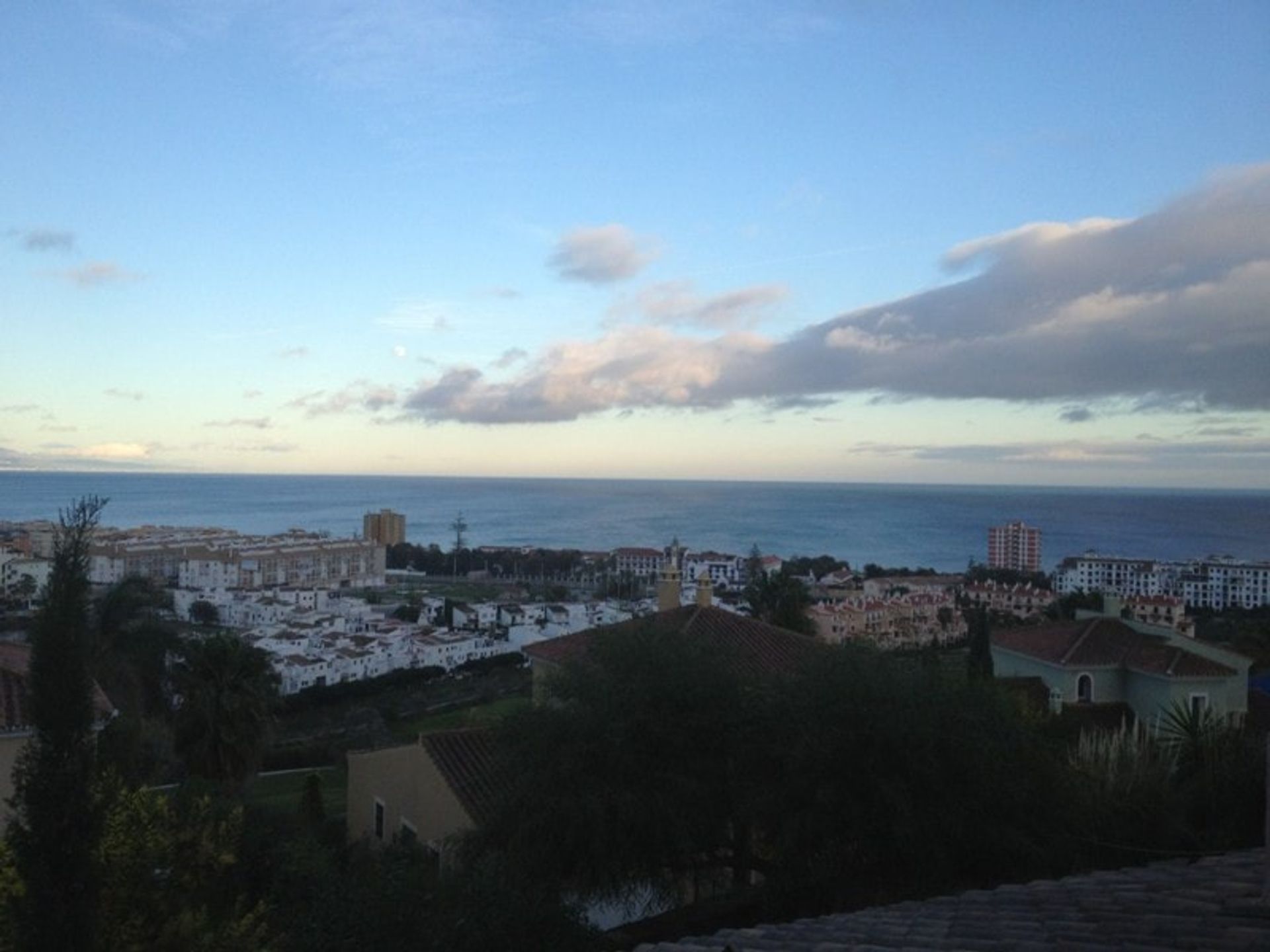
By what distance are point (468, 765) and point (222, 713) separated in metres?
7.15

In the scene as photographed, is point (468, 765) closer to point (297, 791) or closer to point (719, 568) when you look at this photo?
point (297, 791)

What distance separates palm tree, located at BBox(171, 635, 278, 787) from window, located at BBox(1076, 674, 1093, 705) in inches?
595

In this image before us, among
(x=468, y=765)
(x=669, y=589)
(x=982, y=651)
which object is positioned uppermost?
(x=669, y=589)

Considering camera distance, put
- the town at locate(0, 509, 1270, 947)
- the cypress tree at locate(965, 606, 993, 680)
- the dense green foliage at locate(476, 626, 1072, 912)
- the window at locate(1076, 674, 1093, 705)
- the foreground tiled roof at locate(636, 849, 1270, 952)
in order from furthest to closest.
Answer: the cypress tree at locate(965, 606, 993, 680) < the window at locate(1076, 674, 1093, 705) < the town at locate(0, 509, 1270, 947) < the dense green foliage at locate(476, 626, 1072, 912) < the foreground tiled roof at locate(636, 849, 1270, 952)

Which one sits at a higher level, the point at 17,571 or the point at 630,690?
the point at 630,690

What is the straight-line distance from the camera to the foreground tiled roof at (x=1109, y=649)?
18.6 m

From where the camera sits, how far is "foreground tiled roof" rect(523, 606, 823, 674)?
14391mm

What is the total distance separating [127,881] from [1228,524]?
8629 inches

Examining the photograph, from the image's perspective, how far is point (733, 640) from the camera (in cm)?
1530

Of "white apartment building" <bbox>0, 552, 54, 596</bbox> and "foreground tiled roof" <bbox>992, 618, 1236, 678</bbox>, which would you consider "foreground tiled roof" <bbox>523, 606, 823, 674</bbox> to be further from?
"white apartment building" <bbox>0, 552, 54, 596</bbox>

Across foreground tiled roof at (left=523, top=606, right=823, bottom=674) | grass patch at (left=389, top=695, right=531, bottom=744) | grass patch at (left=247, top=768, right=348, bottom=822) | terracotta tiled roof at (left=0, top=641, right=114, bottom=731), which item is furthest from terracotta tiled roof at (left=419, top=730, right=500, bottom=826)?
grass patch at (left=389, top=695, right=531, bottom=744)

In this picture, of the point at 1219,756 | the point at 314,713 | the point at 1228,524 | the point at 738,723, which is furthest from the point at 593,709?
the point at 1228,524

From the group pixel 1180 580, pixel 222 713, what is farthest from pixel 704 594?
pixel 1180 580

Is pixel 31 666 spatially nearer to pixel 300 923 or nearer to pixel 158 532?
pixel 300 923
